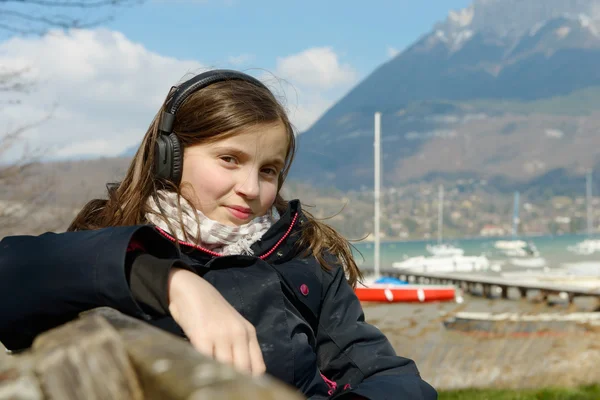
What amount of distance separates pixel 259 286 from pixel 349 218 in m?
118

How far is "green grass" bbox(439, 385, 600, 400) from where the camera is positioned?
602 centimetres

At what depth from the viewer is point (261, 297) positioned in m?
1.61

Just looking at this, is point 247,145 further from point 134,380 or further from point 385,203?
point 385,203

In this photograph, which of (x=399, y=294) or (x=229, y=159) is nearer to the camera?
(x=229, y=159)

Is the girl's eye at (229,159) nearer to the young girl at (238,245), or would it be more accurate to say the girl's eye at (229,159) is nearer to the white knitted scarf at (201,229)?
the young girl at (238,245)

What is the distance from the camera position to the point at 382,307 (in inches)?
838

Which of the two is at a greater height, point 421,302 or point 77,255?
point 77,255

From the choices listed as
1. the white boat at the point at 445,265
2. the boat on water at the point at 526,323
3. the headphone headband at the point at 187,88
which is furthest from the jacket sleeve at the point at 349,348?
the white boat at the point at 445,265

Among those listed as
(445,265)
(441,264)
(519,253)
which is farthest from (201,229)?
(519,253)

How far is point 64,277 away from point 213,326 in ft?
1.07

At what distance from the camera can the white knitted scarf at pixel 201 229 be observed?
1.80 m

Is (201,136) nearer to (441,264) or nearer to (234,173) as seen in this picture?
(234,173)

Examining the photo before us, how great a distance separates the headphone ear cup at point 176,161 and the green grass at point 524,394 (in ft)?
15.8

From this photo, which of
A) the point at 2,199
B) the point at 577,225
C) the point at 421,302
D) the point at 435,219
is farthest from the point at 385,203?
the point at 2,199
